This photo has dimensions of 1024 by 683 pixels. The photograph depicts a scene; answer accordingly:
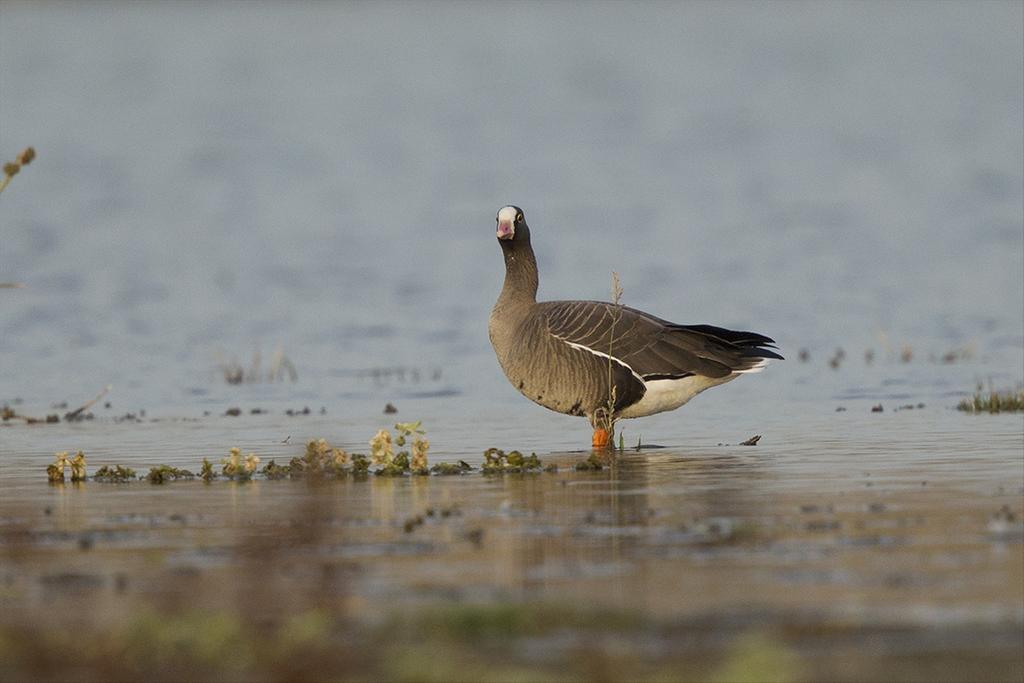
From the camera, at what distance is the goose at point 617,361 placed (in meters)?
14.6

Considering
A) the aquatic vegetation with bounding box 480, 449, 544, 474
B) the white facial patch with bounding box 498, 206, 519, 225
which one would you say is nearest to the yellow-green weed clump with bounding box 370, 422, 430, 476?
the aquatic vegetation with bounding box 480, 449, 544, 474

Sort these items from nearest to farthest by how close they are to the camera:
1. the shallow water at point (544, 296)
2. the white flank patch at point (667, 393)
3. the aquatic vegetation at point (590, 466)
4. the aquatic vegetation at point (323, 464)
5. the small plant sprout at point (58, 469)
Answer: the shallow water at point (544, 296), the aquatic vegetation at point (323, 464), the small plant sprout at point (58, 469), the aquatic vegetation at point (590, 466), the white flank patch at point (667, 393)

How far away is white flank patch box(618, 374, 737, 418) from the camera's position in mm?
14672

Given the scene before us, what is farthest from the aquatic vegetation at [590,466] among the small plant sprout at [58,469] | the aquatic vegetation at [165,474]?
the small plant sprout at [58,469]

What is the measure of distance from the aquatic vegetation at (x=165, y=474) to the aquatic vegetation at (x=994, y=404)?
714cm

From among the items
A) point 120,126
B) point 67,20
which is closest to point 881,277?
point 120,126

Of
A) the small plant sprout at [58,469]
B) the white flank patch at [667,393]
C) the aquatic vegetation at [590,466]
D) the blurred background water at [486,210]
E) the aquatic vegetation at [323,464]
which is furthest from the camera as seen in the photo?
the blurred background water at [486,210]

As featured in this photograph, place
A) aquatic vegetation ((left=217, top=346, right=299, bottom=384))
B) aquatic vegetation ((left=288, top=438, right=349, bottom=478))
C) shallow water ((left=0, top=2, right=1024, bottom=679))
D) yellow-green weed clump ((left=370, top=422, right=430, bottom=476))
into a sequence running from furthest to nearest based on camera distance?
aquatic vegetation ((left=217, top=346, right=299, bottom=384)) → yellow-green weed clump ((left=370, top=422, right=430, bottom=476)) → aquatic vegetation ((left=288, top=438, right=349, bottom=478)) → shallow water ((left=0, top=2, right=1024, bottom=679))

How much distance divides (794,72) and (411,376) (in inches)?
2203

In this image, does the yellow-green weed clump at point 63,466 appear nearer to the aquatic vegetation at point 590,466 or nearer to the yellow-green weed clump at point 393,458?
the yellow-green weed clump at point 393,458

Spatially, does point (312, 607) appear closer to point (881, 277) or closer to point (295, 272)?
point (881, 277)

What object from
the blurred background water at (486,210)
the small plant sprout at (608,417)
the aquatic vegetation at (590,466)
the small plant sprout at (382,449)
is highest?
the blurred background water at (486,210)

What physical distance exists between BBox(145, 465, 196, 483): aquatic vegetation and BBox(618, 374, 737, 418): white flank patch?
3912 mm

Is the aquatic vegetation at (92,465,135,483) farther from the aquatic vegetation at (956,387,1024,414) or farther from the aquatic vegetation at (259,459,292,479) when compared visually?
the aquatic vegetation at (956,387,1024,414)
